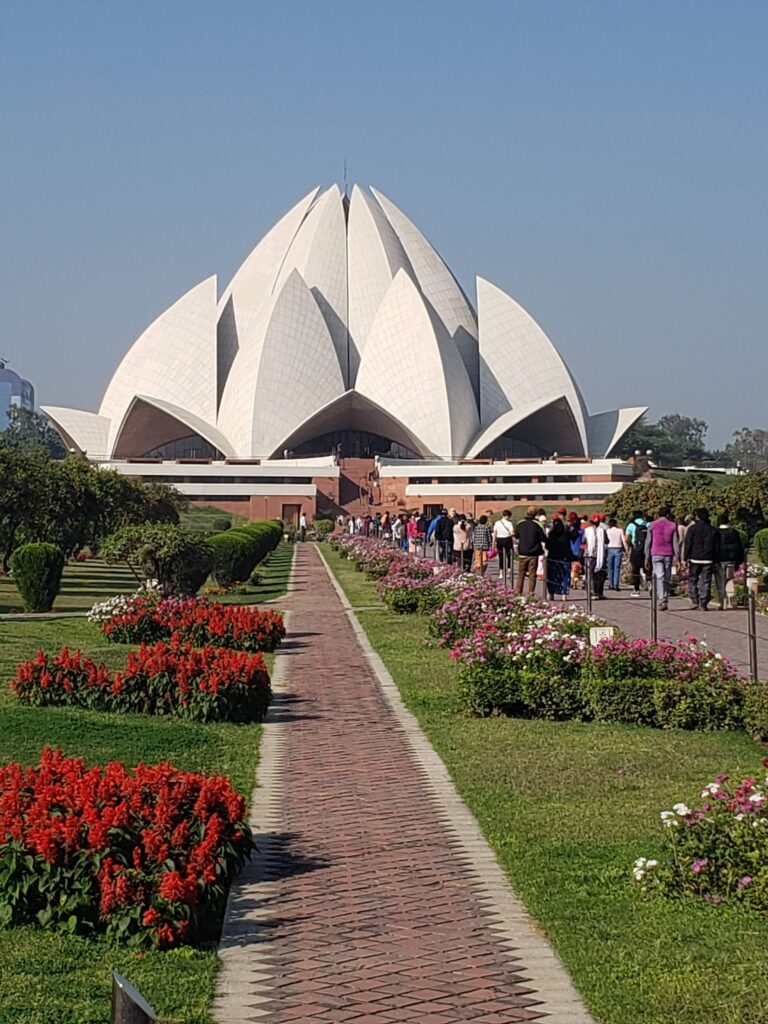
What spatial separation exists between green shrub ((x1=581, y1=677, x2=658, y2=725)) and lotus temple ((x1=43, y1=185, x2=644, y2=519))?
1698 inches

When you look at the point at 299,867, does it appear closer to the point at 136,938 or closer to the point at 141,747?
the point at 136,938

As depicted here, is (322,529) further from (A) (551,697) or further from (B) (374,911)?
(B) (374,911)

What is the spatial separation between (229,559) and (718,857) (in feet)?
50.6

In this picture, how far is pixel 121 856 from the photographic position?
3691 millimetres

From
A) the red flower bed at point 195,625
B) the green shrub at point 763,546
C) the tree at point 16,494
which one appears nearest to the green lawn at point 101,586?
the tree at point 16,494

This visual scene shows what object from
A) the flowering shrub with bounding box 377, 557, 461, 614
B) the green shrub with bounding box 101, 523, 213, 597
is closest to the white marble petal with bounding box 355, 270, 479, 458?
the flowering shrub with bounding box 377, 557, 461, 614

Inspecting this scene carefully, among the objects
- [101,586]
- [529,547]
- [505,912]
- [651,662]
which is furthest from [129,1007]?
[101,586]

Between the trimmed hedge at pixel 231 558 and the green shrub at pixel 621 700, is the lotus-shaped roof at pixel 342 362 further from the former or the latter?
the green shrub at pixel 621 700

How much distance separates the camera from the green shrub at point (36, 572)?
49.5 ft

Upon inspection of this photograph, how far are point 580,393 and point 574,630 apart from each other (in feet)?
A: 169

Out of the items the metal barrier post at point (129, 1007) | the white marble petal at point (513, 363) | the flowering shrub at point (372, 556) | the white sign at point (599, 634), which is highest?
the white marble petal at point (513, 363)

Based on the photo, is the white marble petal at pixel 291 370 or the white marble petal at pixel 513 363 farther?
the white marble petal at pixel 513 363

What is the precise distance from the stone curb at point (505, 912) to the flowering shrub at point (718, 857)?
388 mm

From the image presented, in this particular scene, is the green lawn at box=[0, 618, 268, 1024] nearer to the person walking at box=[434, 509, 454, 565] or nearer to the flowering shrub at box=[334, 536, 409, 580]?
the flowering shrub at box=[334, 536, 409, 580]
